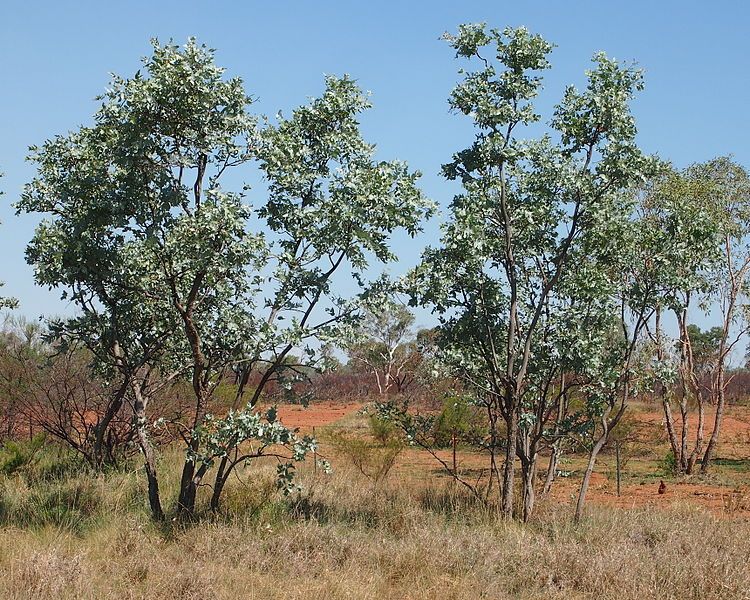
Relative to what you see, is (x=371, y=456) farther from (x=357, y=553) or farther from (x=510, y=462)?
(x=357, y=553)

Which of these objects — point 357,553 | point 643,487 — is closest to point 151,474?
point 357,553

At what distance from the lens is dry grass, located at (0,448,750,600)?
270 inches

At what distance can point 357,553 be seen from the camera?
8016 millimetres

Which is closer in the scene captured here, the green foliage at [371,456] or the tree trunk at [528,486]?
the tree trunk at [528,486]

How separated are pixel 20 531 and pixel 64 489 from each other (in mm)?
1974

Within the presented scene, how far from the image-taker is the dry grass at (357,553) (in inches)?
270

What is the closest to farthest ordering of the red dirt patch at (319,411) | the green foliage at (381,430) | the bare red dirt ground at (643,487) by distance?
1. the bare red dirt ground at (643,487)
2. the green foliage at (381,430)
3. the red dirt patch at (319,411)

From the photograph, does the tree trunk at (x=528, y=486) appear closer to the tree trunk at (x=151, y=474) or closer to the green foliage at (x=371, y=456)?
the green foliage at (x=371, y=456)

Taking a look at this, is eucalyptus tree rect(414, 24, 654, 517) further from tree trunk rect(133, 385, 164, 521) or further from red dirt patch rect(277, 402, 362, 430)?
red dirt patch rect(277, 402, 362, 430)

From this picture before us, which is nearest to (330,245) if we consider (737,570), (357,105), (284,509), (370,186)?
(370,186)

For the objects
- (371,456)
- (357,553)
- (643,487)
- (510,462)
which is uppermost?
(510,462)

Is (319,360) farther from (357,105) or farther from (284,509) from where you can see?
(357,105)

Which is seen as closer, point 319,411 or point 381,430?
point 381,430

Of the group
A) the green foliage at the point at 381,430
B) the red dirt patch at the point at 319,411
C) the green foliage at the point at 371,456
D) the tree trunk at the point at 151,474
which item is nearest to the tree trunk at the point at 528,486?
the green foliage at the point at 371,456
